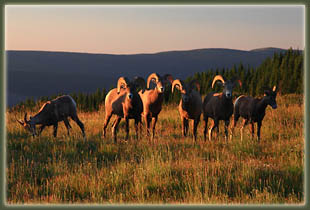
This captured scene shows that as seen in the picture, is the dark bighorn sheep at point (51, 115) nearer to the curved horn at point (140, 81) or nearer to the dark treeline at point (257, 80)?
the curved horn at point (140, 81)

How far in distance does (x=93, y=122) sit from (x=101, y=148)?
6.38 m

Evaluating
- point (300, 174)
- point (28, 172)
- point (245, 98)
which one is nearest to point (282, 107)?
point (245, 98)

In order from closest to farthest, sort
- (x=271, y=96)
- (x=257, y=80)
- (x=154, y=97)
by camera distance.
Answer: (x=271, y=96) → (x=154, y=97) → (x=257, y=80)

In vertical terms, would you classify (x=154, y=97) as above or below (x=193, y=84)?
below

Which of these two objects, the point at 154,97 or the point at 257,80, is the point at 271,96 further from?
the point at 257,80

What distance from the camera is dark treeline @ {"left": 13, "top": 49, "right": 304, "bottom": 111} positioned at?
26.3 metres

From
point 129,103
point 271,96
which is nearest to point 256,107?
point 271,96

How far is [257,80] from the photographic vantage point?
29.0 m

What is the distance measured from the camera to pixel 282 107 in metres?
19.8

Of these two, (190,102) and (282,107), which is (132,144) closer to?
(190,102)

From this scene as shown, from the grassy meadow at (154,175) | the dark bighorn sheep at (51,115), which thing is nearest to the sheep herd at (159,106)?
the dark bighorn sheep at (51,115)

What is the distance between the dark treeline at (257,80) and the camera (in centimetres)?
2627

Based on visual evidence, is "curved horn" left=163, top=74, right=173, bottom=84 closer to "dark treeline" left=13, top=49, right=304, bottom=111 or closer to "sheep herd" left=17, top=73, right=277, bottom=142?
"sheep herd" left=17, top=73, right=277, bottom=142

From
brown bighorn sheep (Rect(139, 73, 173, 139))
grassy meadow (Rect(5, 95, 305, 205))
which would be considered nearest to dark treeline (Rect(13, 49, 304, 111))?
brown bighorn sheep (Rect(139, 73, 173, 139))
